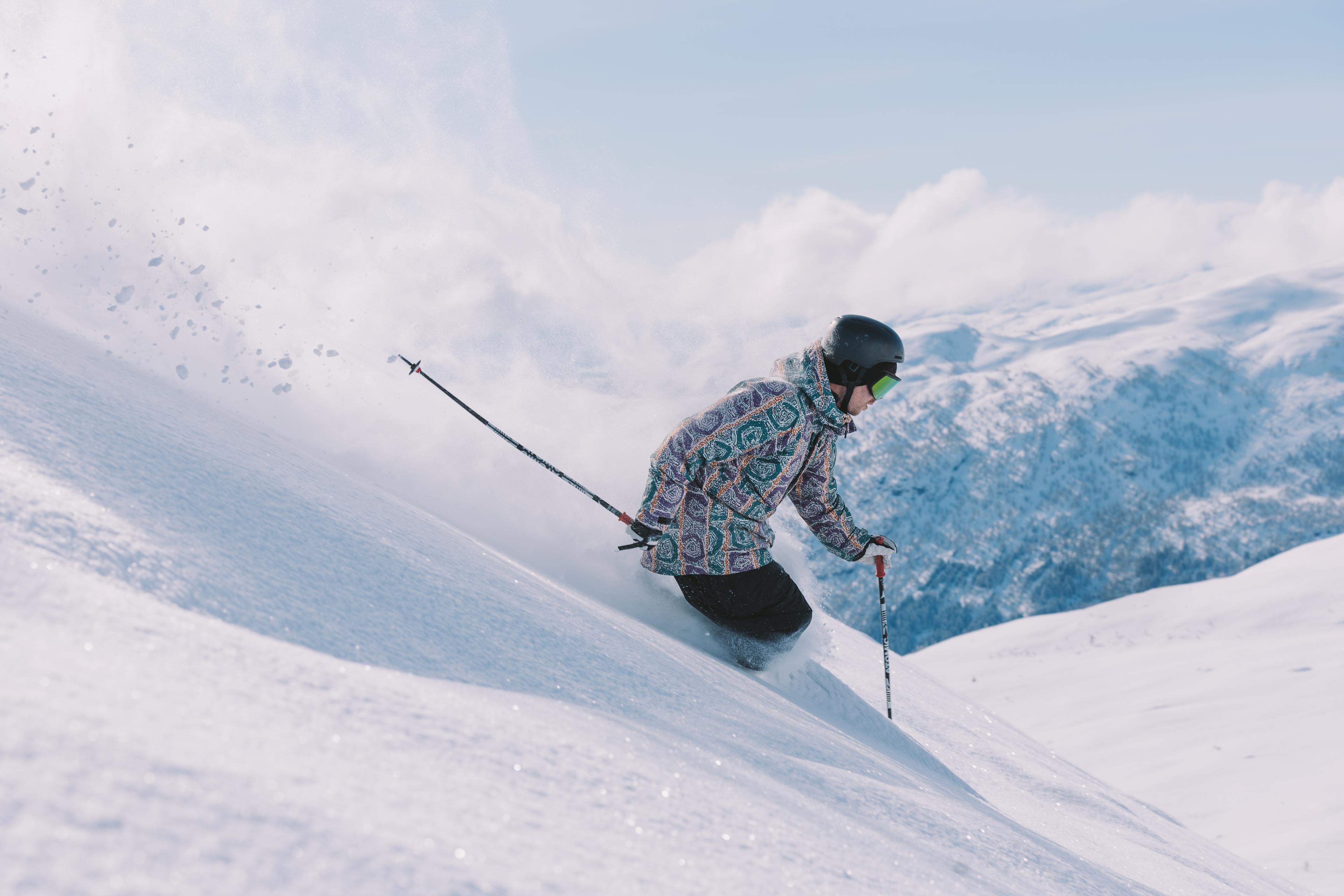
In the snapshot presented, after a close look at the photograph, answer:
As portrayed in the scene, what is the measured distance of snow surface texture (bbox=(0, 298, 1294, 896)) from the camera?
96 centimetres

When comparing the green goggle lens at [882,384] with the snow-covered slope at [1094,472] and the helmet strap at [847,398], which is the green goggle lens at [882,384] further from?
the snow-covered slope at [1094,472]

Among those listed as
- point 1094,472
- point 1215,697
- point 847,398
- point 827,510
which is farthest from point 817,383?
point 1094,472

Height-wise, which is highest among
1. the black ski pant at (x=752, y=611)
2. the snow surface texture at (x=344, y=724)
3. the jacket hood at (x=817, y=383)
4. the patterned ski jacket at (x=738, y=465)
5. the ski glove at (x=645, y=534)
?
the jacket hood at (x=817, y=383)

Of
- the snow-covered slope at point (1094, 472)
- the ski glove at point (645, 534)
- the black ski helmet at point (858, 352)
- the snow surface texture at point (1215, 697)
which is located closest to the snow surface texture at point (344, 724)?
the ski glove at point (645, 534)

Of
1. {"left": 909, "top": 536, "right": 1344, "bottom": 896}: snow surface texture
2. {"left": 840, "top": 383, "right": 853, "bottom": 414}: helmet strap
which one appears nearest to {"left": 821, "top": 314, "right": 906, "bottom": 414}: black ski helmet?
{"left": 840, "top": 383, "right": 853, "bottom": 414}: helmet strap

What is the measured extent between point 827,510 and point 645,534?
1.15 m

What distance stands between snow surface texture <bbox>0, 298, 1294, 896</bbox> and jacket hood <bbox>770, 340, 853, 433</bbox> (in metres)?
1.40

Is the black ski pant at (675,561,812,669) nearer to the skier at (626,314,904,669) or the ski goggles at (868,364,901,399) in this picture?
the skier at (626,314,904,669)

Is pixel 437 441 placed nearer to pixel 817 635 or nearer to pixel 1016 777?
pixel 817 635

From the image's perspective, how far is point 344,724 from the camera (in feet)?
4.42

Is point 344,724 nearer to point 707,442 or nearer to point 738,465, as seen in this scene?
point 707,442

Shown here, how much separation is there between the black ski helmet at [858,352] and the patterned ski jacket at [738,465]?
0.06 m

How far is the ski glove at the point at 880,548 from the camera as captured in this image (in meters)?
4.69

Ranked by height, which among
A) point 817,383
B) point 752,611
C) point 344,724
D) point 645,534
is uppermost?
point 817,383
